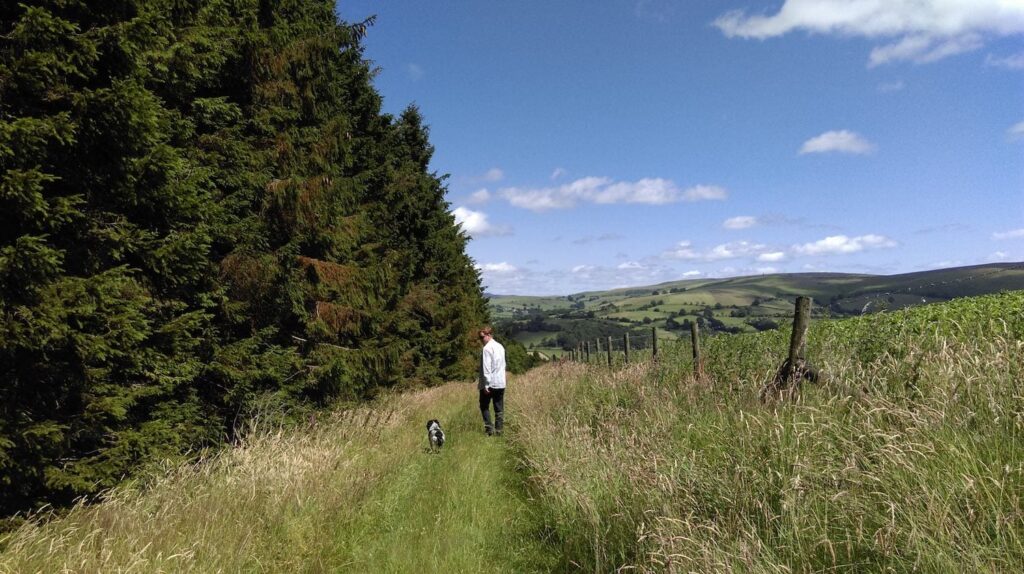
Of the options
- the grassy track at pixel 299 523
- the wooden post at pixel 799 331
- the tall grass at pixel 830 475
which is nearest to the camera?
the tall grass at pixel 830 475

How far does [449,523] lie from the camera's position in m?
A: 5.23

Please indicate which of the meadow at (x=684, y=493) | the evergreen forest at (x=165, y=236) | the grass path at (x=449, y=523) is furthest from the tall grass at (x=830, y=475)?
the evergreen forest at (x=165, y=236)

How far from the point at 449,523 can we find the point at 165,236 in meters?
4.85

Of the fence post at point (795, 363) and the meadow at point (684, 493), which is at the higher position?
the fence post at point (795, 363)

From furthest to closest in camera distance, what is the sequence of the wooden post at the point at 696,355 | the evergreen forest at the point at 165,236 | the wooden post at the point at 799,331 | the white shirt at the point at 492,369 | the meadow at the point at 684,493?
the white shirt at the point at 492,369
the wooden post at the point at 696,355
the wooden post at the point at 799,331
the evergreen forest at the point at 165,236
the meadow at the point at 684,493

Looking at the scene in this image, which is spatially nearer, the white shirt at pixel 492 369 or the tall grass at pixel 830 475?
the tall grass at pixel 830 475

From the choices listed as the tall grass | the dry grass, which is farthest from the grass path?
the tall grass

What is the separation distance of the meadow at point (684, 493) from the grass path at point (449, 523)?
28 mm

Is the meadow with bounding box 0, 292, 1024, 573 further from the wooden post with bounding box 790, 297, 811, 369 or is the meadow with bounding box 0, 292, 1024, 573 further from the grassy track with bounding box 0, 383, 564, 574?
the wooden post with bounding box 790, 297, 811, 369

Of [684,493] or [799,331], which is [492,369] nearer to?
[799,331]

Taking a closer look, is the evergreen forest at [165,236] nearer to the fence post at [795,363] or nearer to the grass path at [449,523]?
the grass path at [449,523]

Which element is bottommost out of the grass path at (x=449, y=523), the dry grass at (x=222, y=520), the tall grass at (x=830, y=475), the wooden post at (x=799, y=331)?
the grass path at (x=449, y=523)

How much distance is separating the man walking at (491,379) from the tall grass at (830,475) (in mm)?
4494

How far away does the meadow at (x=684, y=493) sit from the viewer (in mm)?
2580
